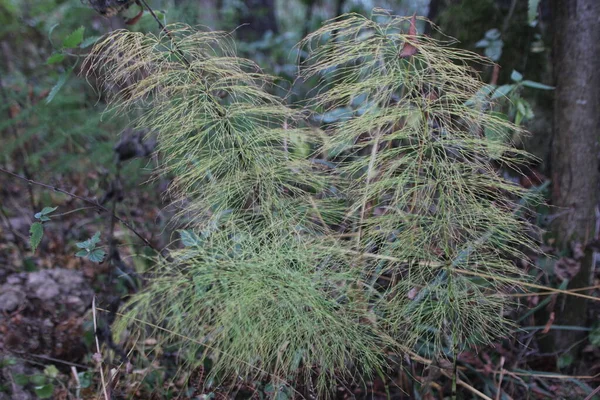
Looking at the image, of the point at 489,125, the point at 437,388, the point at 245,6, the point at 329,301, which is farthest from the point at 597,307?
the point at 245,6

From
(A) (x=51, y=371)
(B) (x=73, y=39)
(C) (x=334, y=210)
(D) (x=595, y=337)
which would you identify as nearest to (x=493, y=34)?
(C) (x=334, y=210)

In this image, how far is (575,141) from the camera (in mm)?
2131

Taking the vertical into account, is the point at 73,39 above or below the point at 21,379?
above

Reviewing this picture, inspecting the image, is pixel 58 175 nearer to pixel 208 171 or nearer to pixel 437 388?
pixel 208 171

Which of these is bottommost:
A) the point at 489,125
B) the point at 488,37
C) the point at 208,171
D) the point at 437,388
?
the point at 437,388

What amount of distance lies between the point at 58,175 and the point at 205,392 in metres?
2.37

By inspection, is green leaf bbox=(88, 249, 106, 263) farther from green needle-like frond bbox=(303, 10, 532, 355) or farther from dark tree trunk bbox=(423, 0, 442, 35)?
dark tree trunk bbox=(423, 0, 442, 35)

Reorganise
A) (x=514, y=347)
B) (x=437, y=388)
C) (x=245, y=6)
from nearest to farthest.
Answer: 1. (x=437, y=388)
2. (x=514, y=347)
3. (x=245, y=6)

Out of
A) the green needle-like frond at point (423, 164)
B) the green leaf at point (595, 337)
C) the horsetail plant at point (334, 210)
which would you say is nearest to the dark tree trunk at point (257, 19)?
the horsetail plant at point (334, 210)

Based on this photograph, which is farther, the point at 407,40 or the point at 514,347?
the point at 514,347

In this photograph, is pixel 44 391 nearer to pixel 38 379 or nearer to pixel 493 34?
pixel 38 379

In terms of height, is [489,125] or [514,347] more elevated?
[489,125]

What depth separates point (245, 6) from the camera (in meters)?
5.39

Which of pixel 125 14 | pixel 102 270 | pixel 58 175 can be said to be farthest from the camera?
pixel 58 175
